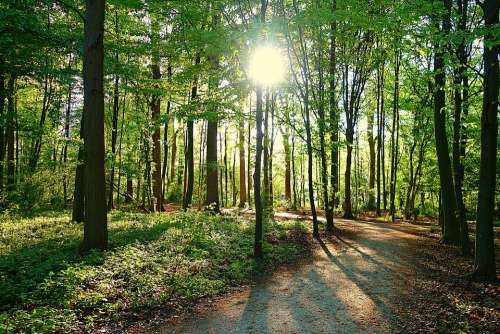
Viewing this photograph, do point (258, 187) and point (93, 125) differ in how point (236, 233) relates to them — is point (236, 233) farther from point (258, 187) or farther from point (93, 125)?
point (93, 125)

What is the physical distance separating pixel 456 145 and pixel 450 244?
4313 millimetres

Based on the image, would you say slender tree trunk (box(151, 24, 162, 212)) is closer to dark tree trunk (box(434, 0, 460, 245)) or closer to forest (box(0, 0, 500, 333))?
forest (box(0, 0, 500, 333))

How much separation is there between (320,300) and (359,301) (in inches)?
32.0

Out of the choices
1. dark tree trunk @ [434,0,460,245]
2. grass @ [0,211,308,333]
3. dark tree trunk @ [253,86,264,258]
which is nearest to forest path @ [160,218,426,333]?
grass @ [0,211,308,333]

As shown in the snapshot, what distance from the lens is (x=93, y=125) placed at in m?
9.43

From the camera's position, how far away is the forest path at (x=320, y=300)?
6352mm

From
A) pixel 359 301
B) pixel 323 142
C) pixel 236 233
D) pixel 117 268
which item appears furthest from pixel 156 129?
pixel 359 301

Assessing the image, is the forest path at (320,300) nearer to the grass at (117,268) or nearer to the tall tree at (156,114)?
the grass at (117,268)

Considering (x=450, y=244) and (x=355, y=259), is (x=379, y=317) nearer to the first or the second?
(x=355, y=259)

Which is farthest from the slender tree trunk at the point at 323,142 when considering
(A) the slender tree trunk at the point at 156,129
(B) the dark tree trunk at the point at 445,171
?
(A) the slender tree trunk at the point at 156,129

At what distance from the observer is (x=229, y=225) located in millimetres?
14539

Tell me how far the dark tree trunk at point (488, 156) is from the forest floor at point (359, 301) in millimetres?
602

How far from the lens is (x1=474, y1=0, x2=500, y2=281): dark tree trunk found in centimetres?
809

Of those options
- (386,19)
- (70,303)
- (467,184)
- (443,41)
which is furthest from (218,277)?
(467,184)
